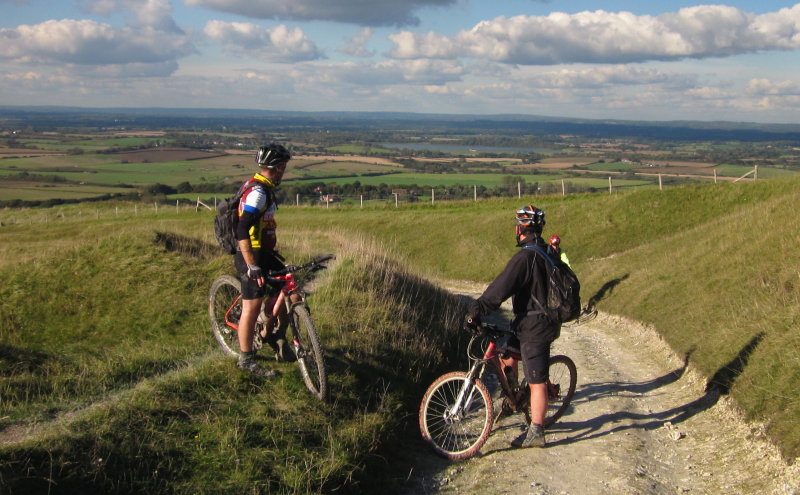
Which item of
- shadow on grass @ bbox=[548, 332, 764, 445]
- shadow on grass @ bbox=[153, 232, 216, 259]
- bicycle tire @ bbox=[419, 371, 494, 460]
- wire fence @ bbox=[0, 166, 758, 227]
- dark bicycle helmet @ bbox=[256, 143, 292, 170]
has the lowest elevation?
wire fence @ bbox=[0, 166, 758, 227]

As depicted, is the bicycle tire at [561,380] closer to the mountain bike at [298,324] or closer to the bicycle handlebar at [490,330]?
the bicycle handlebar at [490,330]

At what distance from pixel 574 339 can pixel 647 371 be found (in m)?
2.72

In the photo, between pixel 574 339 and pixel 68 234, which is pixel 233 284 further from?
pixel 68 234

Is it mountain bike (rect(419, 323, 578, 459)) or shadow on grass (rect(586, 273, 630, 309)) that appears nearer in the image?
mountain bike (rect(419, 323, 578, 459))

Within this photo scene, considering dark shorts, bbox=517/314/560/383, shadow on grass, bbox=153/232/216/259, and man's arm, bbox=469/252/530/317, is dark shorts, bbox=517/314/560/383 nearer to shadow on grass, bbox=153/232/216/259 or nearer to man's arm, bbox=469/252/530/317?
man's arm, bbox=469/252/530/317

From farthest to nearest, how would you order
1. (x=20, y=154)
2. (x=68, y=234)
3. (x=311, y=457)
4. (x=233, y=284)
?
(x=20, y=154) < (x=68, y=234) < (x=233, y=284) < (x=311, y=457)

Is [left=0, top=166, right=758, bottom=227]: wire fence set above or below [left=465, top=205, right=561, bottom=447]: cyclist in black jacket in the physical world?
below

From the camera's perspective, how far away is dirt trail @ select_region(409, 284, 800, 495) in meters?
6.10

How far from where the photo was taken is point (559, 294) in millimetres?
6461

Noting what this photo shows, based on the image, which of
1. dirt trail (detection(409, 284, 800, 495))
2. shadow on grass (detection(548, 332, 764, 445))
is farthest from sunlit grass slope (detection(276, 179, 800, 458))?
dirt trail (detection(409, 284, 800, 495))

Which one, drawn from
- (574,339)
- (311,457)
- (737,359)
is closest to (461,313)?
(574,339)

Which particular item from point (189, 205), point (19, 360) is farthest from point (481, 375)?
point (189, 205)

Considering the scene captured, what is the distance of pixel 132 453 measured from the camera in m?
5.40

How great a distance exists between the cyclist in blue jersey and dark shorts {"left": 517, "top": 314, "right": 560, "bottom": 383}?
2.52m
